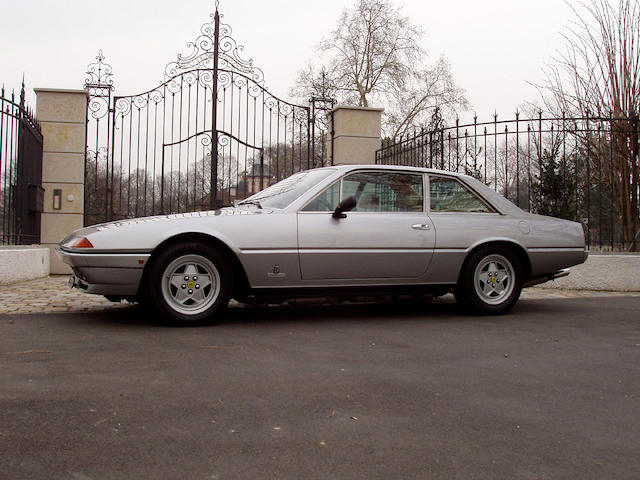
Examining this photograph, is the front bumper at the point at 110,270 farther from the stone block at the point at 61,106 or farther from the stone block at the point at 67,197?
the stone block at the point at 61,106

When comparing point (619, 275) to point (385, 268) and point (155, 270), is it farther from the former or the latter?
point (155, 270)

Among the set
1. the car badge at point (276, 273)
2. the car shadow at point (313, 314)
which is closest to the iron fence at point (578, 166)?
the car shadow at point (313, 314)

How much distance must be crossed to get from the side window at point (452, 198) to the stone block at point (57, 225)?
6914mm

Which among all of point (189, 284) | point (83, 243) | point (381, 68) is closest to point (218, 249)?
point (189, 284)

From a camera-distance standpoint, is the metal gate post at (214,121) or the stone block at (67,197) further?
the metal gate post at (214,121)

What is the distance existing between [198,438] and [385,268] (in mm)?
3382

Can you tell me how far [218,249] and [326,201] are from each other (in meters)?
1.14

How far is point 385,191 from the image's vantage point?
5.76 m

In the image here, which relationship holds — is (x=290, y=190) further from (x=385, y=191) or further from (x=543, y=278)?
(x=543, y=278)

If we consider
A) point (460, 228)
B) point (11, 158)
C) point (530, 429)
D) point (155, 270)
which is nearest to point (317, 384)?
point (530, 429)

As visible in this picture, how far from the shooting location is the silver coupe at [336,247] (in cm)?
485

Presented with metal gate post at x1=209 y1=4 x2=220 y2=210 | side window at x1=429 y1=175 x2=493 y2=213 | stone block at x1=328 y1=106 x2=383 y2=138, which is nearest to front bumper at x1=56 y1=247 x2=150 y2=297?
side window at x1=429 y1=175 x2=493 y2=213

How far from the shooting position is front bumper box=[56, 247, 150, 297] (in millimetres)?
4738

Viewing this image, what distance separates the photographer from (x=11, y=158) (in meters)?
8.16
